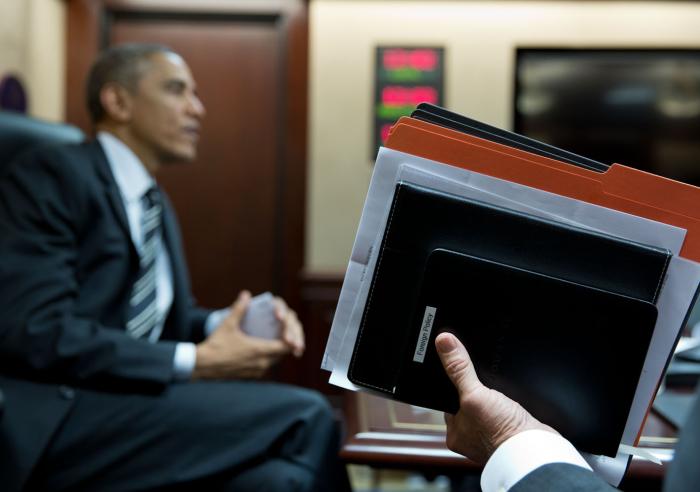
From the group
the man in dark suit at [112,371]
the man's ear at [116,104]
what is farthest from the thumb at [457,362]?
the man's ear at [116,104]

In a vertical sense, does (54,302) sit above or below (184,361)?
above

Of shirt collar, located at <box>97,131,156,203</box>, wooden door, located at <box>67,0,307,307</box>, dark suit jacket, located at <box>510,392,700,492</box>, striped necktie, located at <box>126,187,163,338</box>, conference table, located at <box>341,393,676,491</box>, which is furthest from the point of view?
wooden door, located at <box>67,0,307,307</box>

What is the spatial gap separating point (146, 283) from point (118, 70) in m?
0.65

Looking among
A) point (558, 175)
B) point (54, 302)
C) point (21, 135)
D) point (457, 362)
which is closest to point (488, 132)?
point (558, 175)

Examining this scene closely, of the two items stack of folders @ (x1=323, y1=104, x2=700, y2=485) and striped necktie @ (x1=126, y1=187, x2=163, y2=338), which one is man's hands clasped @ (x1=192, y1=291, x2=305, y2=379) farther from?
stack of folders @ (x1=323, y1=104, x2=700, y2=485)


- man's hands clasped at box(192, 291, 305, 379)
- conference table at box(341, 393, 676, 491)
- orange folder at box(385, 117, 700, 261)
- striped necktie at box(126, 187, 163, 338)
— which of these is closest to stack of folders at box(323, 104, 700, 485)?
orange folder at box(385, 117, 700, 261)

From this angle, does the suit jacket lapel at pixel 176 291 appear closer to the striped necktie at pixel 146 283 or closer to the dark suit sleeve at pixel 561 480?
the striped necktie at pixel 146 283

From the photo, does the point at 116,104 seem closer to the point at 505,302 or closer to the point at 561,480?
the point at 505,302

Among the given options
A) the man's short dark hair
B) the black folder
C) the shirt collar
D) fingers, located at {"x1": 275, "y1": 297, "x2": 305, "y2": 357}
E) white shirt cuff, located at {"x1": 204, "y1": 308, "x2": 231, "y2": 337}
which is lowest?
white shirt cuff, located at {"x1": 204, "y1": 308, "x2": 231, "y2": 337}

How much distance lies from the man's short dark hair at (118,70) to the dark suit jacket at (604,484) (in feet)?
5.11

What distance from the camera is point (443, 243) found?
69cm

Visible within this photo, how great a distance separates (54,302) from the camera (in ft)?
4.50

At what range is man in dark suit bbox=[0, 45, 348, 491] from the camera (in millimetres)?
1277

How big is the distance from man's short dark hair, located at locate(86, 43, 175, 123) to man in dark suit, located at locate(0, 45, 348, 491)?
0.83 ft
